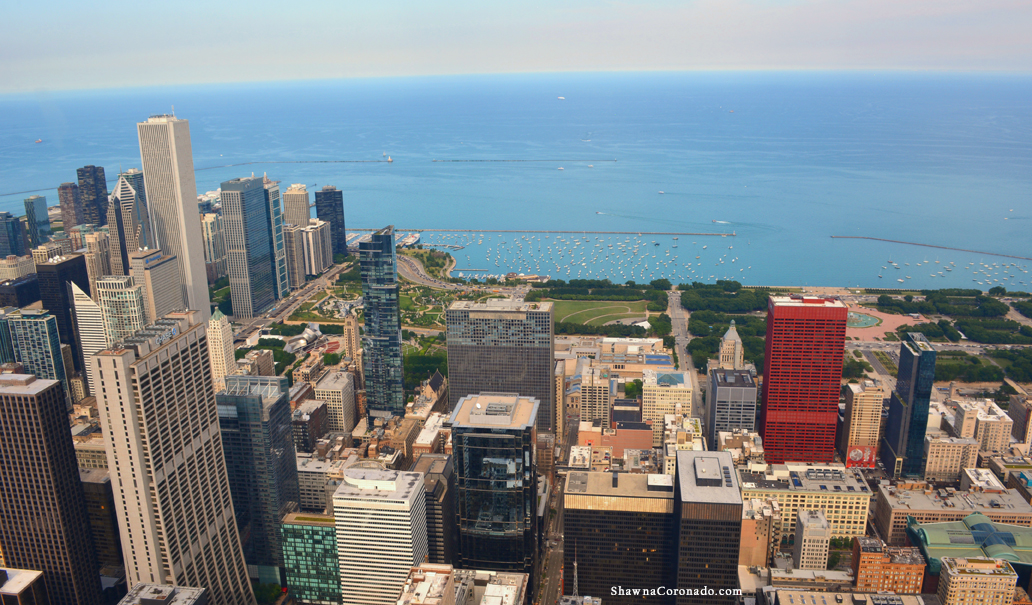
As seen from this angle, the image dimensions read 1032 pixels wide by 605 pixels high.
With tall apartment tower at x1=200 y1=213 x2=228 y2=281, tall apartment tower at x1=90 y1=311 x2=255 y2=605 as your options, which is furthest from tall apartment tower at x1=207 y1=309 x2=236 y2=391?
tall apartment tower at x1=200 y1=213 x2=228 y2=281

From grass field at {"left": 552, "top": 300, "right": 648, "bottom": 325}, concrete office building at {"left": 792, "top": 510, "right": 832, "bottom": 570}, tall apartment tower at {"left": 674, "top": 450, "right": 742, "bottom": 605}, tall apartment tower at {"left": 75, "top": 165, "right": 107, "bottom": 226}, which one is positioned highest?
tall apartment tower at {"left": 75, "top": 165, "right": 107, "bottom": 226}

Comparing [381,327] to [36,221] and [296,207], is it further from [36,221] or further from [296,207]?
[36,221]

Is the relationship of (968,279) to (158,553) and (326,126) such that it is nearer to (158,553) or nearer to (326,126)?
(158,553)

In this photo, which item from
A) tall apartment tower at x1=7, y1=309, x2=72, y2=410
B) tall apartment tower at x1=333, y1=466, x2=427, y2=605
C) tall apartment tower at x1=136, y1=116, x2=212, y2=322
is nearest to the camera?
tall apartment tower at x1=333, y1=466, x2=427, y2=605

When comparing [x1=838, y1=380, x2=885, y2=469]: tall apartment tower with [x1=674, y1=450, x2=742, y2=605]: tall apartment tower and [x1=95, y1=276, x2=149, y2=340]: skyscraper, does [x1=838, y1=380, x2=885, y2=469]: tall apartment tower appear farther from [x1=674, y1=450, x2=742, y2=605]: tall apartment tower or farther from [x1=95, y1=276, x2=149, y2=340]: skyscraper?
[x1=95, y1=276, x2=149, y2=340]: skyscraper

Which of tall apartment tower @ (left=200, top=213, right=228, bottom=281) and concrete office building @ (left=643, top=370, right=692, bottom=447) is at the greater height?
tall apartment tower @ (left=200, top=213, right=228, bottom=281)

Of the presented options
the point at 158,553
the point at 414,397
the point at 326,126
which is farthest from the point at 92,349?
the point at 326,126
